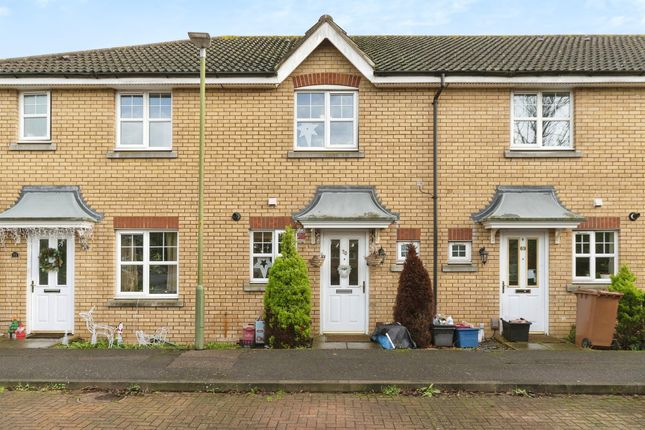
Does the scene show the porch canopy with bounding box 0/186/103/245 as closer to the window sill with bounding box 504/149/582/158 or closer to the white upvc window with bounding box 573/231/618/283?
the window sill with bounding box 504/149/582/158

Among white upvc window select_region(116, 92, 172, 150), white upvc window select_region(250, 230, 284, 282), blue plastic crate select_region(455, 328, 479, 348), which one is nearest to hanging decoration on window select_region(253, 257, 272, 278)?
white upvc window select_region(250, 230, 284, 282)

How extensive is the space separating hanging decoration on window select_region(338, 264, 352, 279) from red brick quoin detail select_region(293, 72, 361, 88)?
4.00 meters

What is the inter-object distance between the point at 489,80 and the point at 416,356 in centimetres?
603

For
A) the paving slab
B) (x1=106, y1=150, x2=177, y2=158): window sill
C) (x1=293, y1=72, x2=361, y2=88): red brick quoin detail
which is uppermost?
(x1=293, y1=72, x2=361, y2=88): red brick quoin detail

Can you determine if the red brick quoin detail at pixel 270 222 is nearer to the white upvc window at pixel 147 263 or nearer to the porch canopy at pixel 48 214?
the white upvc window at pixel 147 263

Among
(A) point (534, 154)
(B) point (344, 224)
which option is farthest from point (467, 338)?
(A) point (534, 154)

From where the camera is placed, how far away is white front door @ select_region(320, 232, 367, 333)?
10430 mm

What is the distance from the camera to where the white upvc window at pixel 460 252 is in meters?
10.4

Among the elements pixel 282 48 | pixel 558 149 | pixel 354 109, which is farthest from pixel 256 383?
pixel 282 48

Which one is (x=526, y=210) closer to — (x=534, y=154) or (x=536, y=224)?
(x=536, y=224)

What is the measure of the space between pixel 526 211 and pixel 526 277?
154 centimetres

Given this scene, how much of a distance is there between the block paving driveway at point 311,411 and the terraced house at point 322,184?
3.77 m

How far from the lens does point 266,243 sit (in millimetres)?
10516

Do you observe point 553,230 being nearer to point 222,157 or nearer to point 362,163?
point 362,163
